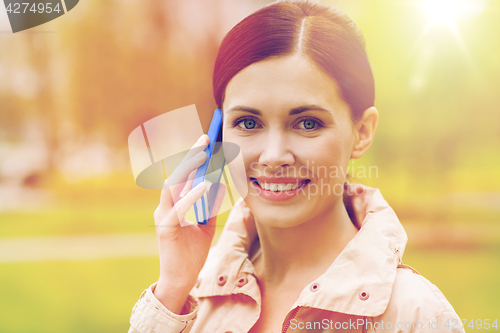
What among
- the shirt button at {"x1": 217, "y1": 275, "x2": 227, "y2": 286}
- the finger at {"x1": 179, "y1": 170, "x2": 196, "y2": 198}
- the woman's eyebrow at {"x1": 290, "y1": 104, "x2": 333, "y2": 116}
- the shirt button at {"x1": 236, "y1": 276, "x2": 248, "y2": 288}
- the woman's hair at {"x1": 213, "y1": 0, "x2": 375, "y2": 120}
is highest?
the woman's hair at {"x1": 213, "y1": 0, "x2": 375, "y2": 120}

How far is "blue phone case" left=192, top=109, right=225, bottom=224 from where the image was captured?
1.32 m

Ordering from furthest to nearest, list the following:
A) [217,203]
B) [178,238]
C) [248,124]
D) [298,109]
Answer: [217,203] < [178,238] < [248,124] < [298,109]

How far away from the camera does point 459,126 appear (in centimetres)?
275

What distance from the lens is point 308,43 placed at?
1125 millimetres

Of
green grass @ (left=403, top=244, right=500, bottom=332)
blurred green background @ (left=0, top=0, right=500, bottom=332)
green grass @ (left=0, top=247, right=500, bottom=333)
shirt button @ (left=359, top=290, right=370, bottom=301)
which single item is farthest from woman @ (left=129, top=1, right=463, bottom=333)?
green grass @ (left=0, top=247, right=500, bottom=333)

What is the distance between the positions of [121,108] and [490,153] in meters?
2.92

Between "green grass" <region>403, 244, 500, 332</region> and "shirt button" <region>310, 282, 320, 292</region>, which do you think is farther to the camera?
"green grass" <region>403, 244, 500, 332</region>

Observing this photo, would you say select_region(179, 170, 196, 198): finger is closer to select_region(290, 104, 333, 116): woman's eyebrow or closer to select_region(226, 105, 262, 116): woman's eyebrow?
select_region(226, 105, 262, 116): woman's eyebrow

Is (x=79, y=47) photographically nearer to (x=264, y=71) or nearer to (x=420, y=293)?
(x=264, y=71)

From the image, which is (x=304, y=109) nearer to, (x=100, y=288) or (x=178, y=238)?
(x=178, y=238)

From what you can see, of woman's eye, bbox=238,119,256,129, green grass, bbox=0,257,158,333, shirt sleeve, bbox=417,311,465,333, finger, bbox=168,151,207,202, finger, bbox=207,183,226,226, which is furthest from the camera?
green grass, bbox=0,257,158,333

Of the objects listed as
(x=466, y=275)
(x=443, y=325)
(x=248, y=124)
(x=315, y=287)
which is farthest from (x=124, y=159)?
(x=466, y=275)

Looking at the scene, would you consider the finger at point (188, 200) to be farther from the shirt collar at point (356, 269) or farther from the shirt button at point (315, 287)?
the shirt button at point (315, 287)

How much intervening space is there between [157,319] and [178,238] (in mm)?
278
